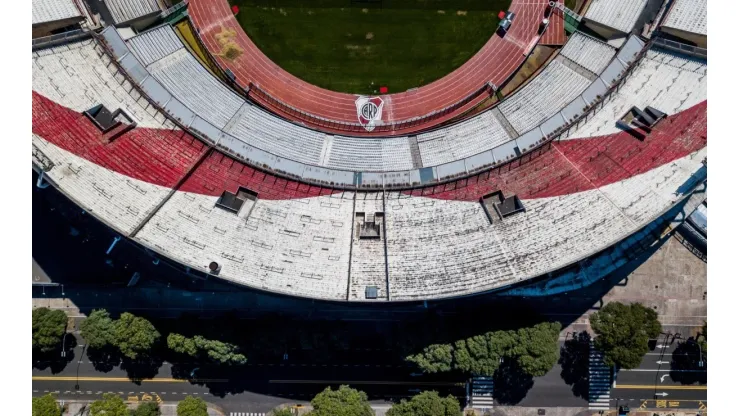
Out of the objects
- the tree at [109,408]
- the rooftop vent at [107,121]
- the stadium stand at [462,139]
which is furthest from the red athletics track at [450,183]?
the tree at [109,408]

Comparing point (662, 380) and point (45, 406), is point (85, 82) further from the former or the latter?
point (662, 380)

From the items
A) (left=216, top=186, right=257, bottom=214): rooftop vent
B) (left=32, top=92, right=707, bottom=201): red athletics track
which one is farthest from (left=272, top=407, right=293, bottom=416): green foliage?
(left=32, top=92, right=707, bottom=201): red athletics track

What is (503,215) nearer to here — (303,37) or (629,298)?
(629,298)

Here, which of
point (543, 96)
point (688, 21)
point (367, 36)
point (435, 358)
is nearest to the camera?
point (688, 21)

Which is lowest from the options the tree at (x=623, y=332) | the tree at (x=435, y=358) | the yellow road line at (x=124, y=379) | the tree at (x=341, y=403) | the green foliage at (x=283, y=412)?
the green foliage at (x=283, y=412)

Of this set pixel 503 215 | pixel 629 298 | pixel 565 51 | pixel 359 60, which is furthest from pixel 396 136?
pixel 629 298

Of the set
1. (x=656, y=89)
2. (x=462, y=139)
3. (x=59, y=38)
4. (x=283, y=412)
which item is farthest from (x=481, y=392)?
(x=59, y=38)

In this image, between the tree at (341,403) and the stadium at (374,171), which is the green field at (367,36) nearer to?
the stadium at (374,171)
